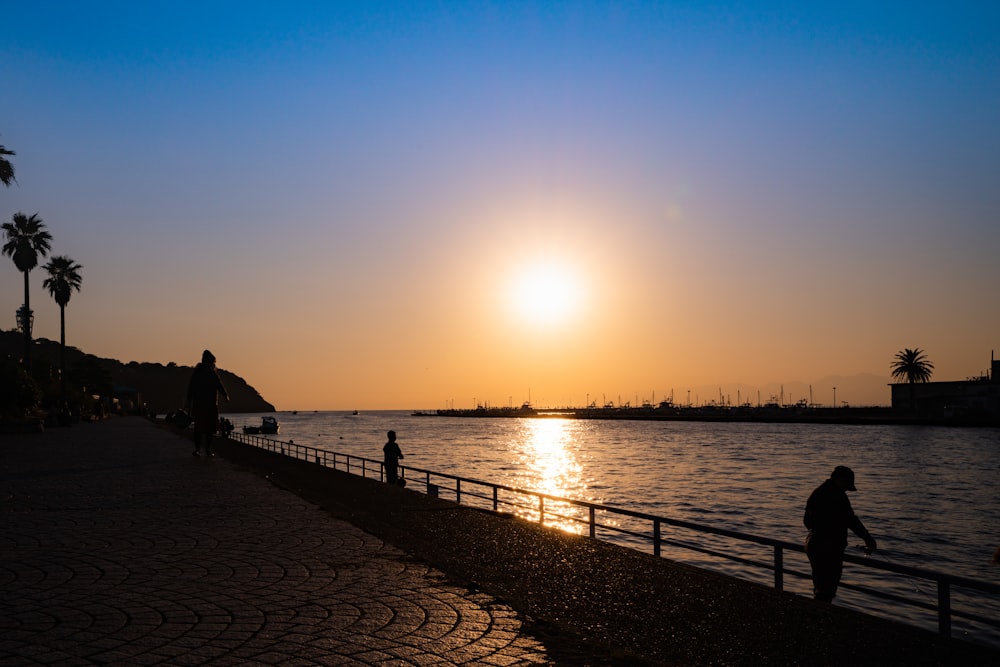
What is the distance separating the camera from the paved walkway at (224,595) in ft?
20.5

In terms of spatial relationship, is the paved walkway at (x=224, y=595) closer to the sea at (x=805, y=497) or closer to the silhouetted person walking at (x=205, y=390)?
the sea at (x=805, y=497)

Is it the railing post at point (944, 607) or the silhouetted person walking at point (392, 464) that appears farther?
the silhouetted person walking at point (392, 464)

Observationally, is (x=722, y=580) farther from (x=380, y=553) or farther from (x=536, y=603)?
(x=380, y=553)

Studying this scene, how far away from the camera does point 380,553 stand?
10.7 m

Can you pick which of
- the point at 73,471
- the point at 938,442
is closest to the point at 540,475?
the point at 73,471

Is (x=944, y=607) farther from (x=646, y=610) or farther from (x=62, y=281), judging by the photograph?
(x=62, y=281)

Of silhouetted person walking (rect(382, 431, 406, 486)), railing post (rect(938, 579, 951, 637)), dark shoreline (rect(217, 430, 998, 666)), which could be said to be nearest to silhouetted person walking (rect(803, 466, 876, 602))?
dark shoreline (rect(217, 430, 998, 666))

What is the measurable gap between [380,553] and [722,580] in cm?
435

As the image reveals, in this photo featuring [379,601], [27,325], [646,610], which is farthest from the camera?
[27,325]

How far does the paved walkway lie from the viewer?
6.26 m

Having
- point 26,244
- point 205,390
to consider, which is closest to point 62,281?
point 26,244

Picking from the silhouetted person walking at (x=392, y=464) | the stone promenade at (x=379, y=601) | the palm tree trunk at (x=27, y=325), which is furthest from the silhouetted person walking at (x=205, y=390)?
the palm tree trunk at (x=27, y=325)

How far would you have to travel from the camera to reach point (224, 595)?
8.08m

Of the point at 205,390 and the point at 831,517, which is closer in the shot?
the point at 831,517
